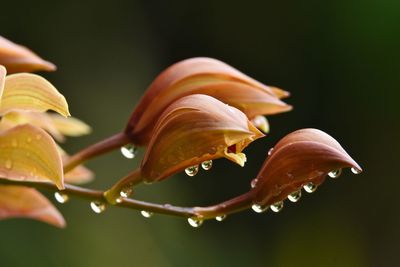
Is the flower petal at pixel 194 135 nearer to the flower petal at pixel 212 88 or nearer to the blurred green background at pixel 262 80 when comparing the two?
the flower petal at pixel 212 88

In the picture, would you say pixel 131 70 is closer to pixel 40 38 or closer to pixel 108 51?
pixel 108 51

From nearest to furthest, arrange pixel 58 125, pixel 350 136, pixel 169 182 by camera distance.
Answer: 1. pixel 58 125
2. pixel 169 182
3. pixel 350 136

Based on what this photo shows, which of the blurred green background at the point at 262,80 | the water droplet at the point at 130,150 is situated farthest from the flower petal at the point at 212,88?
the blurred green background at the point at 262,80

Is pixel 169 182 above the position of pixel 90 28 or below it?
below

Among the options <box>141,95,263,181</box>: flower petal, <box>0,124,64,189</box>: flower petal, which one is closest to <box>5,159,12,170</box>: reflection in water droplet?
<box>0,124,64,189</box>: flower petal

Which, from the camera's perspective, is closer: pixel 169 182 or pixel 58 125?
pixel 58 125

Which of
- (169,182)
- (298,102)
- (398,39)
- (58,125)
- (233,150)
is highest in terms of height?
(233,150)

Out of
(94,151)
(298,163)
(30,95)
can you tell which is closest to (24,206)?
(94,151)

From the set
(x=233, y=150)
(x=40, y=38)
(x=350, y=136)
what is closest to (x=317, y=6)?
(x=350, y=136)
